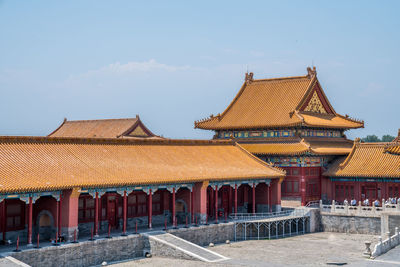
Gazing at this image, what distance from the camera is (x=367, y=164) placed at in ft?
168

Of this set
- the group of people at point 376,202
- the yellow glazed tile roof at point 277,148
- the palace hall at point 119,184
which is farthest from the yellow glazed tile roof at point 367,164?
the palace hall at point 119,184

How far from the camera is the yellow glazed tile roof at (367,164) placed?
49572 mm

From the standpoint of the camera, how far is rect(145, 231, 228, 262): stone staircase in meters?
35.0

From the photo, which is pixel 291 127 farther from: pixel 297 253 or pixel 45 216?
pixel 45 216

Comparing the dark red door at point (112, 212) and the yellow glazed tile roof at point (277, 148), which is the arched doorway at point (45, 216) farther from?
the yellow glazed tile roof at point (277, 148)

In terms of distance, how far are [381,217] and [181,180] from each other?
1652cm

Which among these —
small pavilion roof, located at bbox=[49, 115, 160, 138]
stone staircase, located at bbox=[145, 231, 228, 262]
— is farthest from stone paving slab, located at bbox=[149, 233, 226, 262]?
small pavilion roof, located at bbox=[49, 115, 160, 138]

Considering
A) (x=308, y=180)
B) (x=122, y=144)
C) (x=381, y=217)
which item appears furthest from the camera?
(x=308, y=180)

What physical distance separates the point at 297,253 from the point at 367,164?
1591cm

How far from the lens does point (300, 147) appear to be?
52188 millimetres

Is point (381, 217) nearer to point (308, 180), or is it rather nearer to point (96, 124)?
point (308, 180)

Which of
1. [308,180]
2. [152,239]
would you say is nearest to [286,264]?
[152,239]

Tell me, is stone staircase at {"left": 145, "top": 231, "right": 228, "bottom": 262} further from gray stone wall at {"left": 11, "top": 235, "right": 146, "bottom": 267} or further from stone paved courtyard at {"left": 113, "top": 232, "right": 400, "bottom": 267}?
gray stone wall at {"left": 11, "top": 235, "right": 146, "bottom": 267}

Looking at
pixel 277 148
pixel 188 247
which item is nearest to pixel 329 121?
pixel 277 148
